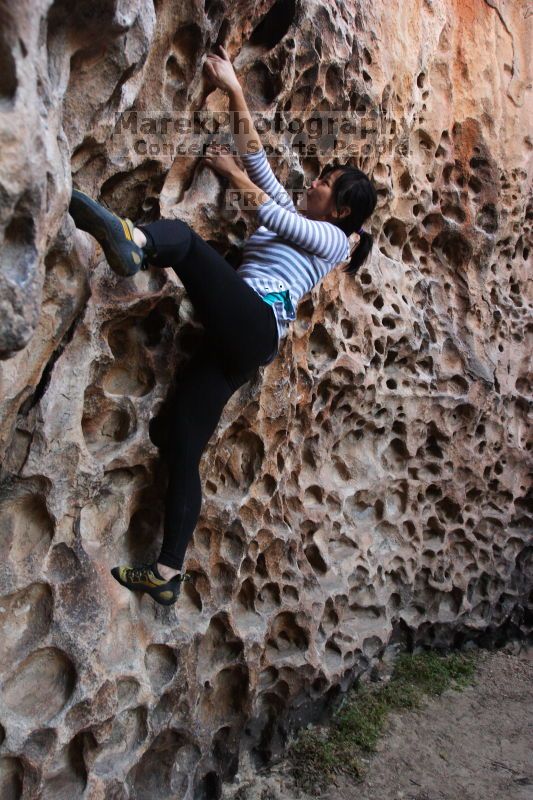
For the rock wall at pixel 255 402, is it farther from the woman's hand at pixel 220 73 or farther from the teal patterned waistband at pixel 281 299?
the teal patterned waistband at pixel 281 299

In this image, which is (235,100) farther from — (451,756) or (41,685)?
(451,756)

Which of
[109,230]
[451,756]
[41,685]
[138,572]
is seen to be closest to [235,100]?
[109,230]

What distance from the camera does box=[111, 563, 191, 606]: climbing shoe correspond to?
6.40 ft

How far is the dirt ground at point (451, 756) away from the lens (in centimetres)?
258

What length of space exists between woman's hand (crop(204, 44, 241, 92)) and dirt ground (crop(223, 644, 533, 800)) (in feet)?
6.87

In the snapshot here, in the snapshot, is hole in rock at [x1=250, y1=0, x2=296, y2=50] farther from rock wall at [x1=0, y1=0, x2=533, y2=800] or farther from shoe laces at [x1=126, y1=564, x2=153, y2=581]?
shoe laces at [x1=126, y1=564, x2=153, y2=581]

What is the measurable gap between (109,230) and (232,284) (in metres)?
0.41

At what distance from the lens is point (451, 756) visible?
2.84 meters

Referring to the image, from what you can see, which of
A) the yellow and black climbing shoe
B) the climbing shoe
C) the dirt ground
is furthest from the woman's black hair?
the dirt ground

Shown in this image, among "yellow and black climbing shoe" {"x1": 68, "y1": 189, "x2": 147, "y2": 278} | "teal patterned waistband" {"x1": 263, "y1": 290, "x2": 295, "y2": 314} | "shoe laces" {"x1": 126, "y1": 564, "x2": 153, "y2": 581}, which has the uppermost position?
"teal patterned waistband" {"x1": 263, "y1": 290, "x2": 295, "y2": 314}

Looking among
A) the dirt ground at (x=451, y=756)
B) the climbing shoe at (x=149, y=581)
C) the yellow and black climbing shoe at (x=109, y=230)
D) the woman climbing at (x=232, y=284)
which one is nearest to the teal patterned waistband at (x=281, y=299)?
the woman climbing at (x=232, y=284)

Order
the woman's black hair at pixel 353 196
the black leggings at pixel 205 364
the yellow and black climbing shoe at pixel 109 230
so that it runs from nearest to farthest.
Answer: the yellow and black climbing shoe at pixel 109 230 < the black leggings at pixel 205 364 < the woman's black hair at pixel 353 196

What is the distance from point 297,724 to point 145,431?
1356 millimetres

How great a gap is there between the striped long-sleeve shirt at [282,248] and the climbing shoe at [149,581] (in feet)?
2.26
